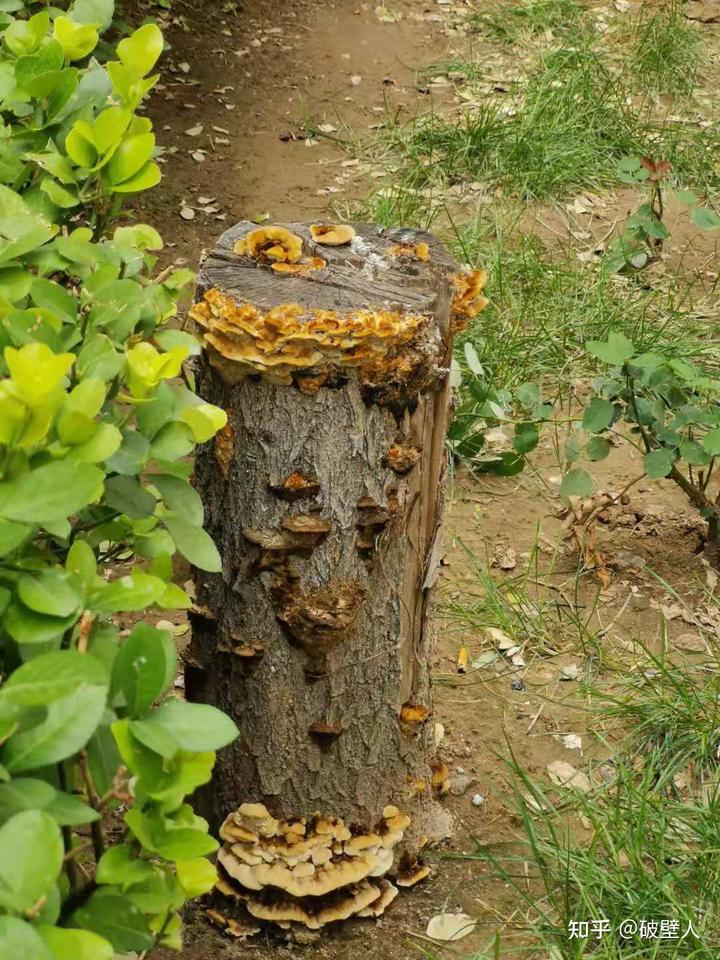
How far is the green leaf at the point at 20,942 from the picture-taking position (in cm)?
92

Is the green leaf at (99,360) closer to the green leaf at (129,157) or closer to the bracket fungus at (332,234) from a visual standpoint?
the green leaf at (129,157)

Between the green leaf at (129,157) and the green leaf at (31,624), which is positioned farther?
the green leaf at (129,157)

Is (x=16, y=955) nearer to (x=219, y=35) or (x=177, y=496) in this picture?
(x=177, y=496)

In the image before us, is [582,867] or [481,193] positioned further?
[481,193]

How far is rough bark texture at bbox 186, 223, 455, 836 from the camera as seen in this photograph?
7.89ft

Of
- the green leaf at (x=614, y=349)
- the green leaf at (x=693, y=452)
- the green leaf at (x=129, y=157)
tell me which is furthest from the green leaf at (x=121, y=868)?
the green leaf at (x=693, y=452)

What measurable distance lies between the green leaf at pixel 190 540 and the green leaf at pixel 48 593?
0.35 meters

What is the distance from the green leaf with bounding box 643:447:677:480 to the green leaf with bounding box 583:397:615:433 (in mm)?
150

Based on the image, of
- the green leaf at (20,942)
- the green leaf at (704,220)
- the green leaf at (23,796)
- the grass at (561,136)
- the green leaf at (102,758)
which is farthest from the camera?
the grass at (561,136)

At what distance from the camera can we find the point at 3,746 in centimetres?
110

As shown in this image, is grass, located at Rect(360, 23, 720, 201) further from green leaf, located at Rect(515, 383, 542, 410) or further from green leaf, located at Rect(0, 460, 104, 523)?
green leaf, located at Rect(0, 460, 104, 523)

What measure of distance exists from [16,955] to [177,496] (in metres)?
0.75

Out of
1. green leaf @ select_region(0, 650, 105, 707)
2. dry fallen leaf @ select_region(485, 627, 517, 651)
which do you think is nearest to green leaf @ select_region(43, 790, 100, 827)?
green leaf @ select_region(0, 650, 105, 707)

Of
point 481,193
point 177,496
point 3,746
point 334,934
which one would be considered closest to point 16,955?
point 3,746
